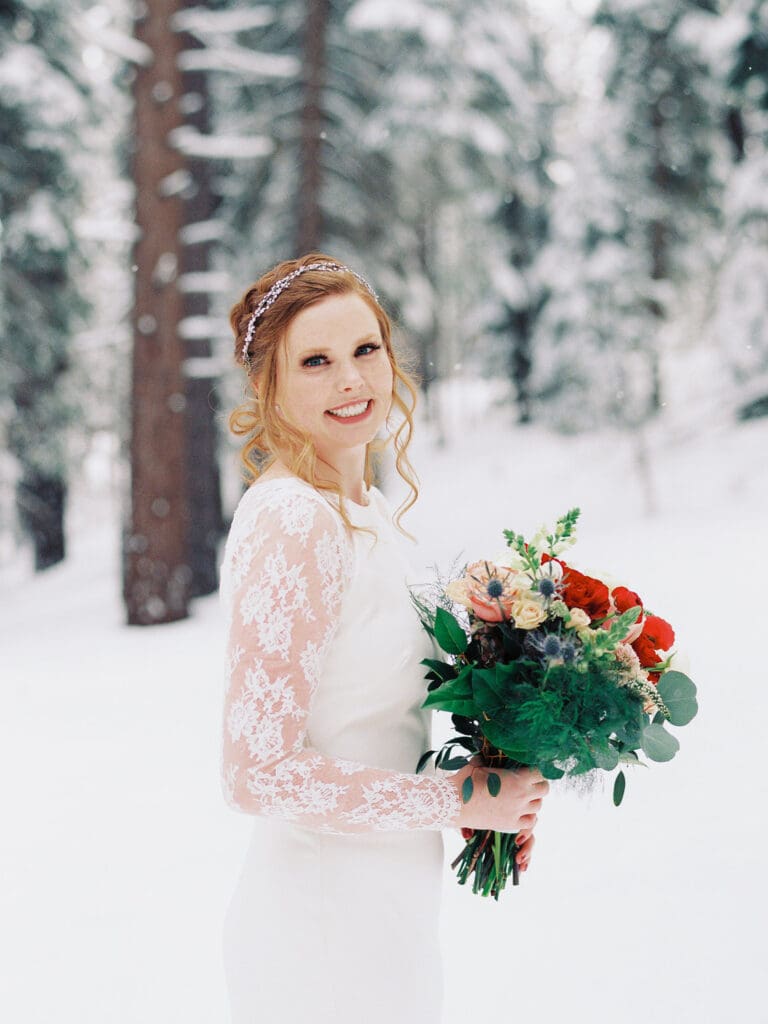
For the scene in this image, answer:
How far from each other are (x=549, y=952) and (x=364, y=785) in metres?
2.84

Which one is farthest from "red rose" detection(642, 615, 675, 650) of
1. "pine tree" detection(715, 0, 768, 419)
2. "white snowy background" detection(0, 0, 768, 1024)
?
"pine tree" detection(715, 0, 768, 419)

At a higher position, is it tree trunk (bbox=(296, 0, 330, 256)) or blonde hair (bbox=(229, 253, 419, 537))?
tree trunk (bbox=(296, 0, 330, 256))

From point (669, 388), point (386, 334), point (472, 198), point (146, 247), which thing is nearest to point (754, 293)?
point (472, 198)

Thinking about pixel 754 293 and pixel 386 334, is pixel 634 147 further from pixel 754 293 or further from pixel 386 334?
pixel 386 334

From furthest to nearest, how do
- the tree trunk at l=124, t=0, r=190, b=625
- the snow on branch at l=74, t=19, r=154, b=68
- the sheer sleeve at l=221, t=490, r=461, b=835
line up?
1. the tree trunk at l=124, t=0, r=190, b=625
2. the snow on branch at l=74, t=19, r=154, b=68
3. the sheer sleeve at l=221, t=490, r=461, b=835

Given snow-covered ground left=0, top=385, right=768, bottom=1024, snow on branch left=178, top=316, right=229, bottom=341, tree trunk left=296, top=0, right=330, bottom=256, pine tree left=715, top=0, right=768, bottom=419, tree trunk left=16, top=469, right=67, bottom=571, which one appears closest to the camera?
snow-covered ground left=0, top=385, right=768, bottom=1024

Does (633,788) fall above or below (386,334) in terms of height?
below

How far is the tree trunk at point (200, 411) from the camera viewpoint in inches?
418

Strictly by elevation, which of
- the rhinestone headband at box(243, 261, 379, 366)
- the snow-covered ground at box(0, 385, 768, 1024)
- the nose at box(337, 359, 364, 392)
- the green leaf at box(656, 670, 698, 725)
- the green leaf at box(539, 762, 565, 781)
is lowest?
the snow-covered ground at box(0, 385, 768, 1024)

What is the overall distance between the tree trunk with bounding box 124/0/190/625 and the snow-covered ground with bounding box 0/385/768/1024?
563 millimetres

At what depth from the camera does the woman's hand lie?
1778 millimetres

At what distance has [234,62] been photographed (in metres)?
9.58

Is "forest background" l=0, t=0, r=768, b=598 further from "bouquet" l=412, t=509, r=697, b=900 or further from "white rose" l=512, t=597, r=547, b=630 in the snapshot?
"white rose" l=512, t=597, r=547, b=630

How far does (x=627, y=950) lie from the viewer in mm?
4059
